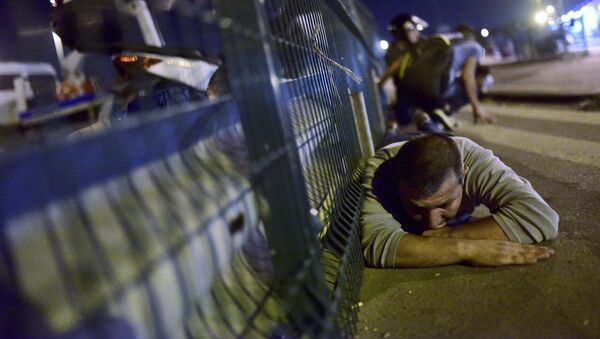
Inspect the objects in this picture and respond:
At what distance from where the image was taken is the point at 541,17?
21266mm

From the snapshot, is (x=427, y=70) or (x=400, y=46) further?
(x=400, y=46)

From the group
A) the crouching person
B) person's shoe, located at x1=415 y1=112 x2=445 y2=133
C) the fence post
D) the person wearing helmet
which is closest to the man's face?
the crouching person

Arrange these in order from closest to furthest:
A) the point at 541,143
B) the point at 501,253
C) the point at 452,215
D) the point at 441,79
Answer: the point at 501,253 → the point at 452,215 → the point at 541,143 → the point at 441,79

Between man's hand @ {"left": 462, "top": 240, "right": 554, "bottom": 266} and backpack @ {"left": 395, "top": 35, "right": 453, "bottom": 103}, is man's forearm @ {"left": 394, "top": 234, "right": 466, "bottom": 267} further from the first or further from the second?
backpack @ {"left": 395, "top": 35, "right": 453, "bottom": 103}

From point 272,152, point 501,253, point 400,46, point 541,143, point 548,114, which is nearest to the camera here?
point 272,152

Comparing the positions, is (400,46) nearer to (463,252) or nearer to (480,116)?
(480,116)

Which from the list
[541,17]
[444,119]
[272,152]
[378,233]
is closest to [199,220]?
[272,152]

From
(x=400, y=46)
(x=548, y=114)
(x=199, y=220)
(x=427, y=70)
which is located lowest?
(x=548, y=114)

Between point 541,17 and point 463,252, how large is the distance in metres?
22.5

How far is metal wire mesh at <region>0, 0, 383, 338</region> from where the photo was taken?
1.34 metres

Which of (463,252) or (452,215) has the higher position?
(452,215)

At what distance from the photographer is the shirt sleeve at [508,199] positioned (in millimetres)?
2572

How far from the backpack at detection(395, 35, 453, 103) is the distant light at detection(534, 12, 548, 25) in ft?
54.7

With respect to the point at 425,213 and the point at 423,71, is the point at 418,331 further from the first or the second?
the point at 423,71
